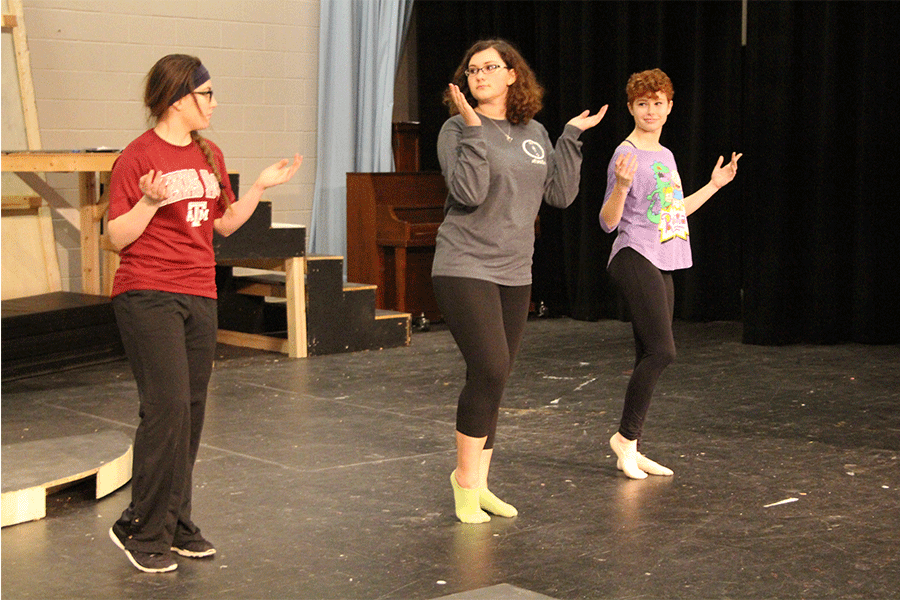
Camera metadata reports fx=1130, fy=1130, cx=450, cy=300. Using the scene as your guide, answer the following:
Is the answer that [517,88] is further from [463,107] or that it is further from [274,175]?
[274,175]

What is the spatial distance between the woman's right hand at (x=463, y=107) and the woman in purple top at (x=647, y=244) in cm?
66

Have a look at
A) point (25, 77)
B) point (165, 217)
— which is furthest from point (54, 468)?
point (25, 77)

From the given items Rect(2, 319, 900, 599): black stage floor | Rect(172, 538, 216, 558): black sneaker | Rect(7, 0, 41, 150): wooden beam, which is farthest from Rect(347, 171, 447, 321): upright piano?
Rect(172, 538, 216, 558): black sneaker

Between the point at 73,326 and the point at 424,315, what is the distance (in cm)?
240

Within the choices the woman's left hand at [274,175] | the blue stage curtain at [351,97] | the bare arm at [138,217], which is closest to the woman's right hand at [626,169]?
the woman's left hand at [274,175]

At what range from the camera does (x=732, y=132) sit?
284 inches

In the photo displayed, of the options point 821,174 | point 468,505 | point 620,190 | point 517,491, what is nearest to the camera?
point 468,505

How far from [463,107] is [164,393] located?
98 cm

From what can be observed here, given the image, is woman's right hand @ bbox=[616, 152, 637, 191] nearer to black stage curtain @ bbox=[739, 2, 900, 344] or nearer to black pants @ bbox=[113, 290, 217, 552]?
black pants @ bbox=[113, 290, 217, 552]

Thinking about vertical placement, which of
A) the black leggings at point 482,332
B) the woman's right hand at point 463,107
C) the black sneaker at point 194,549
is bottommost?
the black sneaker at point 194,549

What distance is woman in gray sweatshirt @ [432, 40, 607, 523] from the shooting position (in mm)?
2807

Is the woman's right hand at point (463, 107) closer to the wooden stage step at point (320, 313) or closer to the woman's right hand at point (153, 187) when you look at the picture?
the woman's right hand at point (153, 187)

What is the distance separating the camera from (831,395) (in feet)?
15.6

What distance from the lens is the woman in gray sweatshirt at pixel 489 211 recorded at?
2.81 meters
